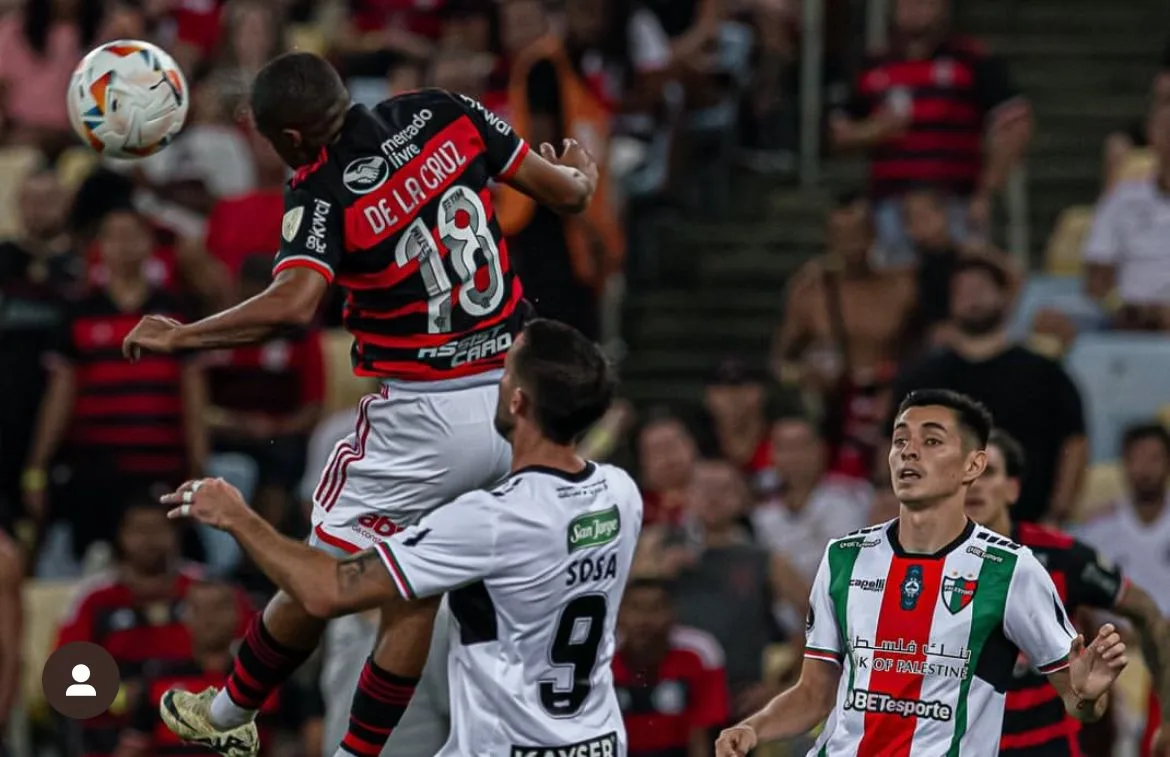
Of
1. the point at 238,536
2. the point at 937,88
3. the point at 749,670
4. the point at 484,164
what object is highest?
the point at 937,88

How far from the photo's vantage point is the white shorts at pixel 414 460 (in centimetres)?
743

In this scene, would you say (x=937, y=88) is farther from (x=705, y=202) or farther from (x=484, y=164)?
(x=484, y=164)

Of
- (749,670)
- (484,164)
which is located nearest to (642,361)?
(749,670)

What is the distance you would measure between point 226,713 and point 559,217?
5.96 m

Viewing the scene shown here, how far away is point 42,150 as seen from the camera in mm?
14578

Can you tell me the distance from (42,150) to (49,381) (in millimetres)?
2665

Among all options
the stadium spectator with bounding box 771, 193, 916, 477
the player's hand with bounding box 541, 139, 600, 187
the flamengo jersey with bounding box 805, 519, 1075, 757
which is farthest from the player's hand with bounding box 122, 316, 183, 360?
the stadium spectator with bounding box 771, 193, 916, 477

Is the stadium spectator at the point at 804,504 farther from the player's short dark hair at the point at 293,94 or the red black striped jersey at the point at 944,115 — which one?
the player's short dark hair at the point at 293,94

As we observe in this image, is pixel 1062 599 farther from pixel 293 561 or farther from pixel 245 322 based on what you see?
pixel 245 322

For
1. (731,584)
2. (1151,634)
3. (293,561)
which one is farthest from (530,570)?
(731,584)

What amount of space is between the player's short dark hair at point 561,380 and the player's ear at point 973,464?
1.05 m

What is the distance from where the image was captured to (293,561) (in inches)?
252

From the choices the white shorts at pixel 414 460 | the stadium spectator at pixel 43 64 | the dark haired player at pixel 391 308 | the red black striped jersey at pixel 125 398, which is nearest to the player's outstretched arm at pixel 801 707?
the dark haired player at pixel 391 308

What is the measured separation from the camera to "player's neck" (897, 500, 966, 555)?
663cm
